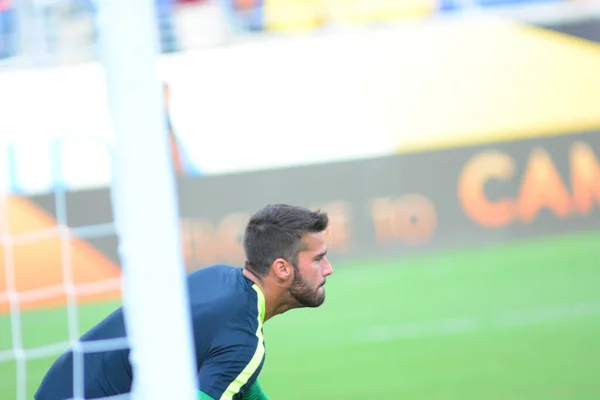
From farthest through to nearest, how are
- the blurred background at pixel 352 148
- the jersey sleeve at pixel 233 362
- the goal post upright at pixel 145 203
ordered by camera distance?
the blurred background at pixel 352 148 → the jersey sleeve at pixel 233 362 → the goal post upright at pixel 145 203

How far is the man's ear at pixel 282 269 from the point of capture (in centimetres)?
217

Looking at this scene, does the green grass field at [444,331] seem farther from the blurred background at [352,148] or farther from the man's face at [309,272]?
the man's face at [309,272]

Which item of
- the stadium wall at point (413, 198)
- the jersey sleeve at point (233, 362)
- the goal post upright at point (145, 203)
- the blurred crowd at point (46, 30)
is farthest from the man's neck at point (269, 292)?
the blurred crowd at point (46, 30)

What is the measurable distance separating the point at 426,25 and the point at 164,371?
7.24 meters

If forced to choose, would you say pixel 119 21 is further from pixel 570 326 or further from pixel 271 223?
pixel 570 326

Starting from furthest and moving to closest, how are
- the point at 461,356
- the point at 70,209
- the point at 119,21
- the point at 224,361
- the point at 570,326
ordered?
the point at 70,209, the point at 570,326, the point at 461,356, the point at 224,361, the point at 119,21

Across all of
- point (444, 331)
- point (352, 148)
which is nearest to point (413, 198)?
point (352, 148)

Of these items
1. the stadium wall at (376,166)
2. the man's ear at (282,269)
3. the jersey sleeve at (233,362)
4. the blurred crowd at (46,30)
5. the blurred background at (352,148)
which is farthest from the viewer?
the blurred crowd at (46,30)

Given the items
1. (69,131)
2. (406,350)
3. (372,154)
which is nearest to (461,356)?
(406,350)

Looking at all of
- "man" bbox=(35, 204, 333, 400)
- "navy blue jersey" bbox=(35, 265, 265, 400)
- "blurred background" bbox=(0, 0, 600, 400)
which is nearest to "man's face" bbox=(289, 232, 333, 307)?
"man" bbox=(35, 204, 333, 400)

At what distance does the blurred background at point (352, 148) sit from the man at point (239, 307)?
4396 millimetres

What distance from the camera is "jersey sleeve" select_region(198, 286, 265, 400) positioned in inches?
75.7

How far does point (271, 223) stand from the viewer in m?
2.21

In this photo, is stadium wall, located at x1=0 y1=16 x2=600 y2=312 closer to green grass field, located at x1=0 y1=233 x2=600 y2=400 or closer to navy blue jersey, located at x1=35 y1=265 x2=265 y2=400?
green grass field, located at x1=0 y1=233 x2=600 y2=400
